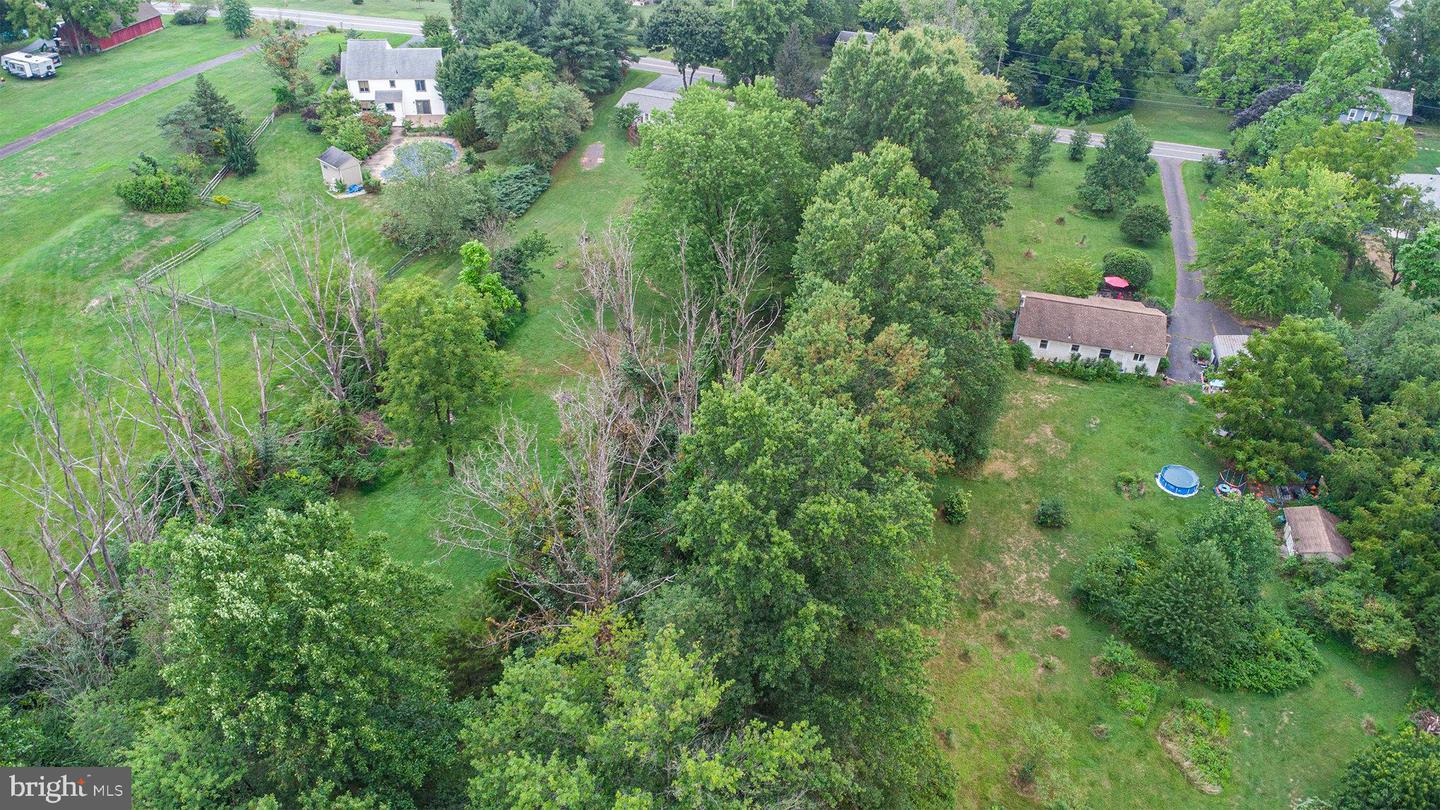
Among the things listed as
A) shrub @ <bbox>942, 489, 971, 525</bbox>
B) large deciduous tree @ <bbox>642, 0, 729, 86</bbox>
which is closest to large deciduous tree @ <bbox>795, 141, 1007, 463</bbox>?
shrub @ <bbox>942, 489, 971, 525</bbox>

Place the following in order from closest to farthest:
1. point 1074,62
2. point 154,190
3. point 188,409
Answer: point 188,409 < point 154,190 < point 1074,62

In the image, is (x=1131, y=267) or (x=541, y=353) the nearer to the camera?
(x=541, y=353)

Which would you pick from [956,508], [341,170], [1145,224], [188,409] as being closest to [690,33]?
[341,170]

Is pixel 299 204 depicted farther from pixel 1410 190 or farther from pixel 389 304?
pixel 1410 190

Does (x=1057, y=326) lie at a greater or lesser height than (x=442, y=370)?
lesser

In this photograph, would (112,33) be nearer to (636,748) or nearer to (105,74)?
(105,74)

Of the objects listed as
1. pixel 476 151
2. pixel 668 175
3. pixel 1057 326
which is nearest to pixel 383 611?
pixel 668 175

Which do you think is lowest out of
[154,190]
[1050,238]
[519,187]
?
[1050,238]
